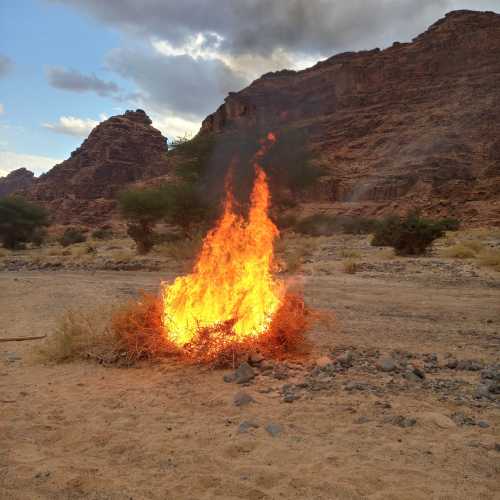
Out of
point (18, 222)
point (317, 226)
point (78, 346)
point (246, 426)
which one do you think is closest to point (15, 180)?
point (18, 222)

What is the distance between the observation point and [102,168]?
338 feet

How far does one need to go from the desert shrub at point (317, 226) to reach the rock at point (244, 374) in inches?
1376

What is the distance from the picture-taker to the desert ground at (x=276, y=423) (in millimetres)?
2830

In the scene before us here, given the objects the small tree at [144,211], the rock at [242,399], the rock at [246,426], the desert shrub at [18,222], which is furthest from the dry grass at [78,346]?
the desert shrub at [18,222]

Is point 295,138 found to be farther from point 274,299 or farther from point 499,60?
A: point 499,60

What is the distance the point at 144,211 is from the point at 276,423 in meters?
21.0

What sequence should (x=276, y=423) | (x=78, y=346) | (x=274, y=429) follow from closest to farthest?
(x=274, y=429)
(x=276, y=423)
(x=78, y=346)

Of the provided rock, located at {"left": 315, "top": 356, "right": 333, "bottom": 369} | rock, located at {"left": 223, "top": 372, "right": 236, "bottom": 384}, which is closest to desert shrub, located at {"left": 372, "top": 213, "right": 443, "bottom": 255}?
rock, located at {"left": 315, "top": 356, "right": 333, "bottom": 369}

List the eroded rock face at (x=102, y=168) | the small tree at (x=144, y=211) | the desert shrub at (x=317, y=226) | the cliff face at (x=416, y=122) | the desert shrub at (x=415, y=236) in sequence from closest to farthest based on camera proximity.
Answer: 1. the desert shrub at (x=415, y=236)
2. the small tree at (x=144, y=211)
3. the desert shrub at (x=317, y=226)
4. the cliff face at (x=416, y=122)
5. the eroded rock face at (x=102, y=168)

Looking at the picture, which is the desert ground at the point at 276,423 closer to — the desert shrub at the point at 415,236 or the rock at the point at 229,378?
the rock at the point at 229,378

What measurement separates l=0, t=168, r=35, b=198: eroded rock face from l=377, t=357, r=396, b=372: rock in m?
165

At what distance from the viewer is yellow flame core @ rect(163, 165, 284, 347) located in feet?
17.7

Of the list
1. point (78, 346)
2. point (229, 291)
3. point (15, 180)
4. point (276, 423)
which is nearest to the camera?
point (276, 423)

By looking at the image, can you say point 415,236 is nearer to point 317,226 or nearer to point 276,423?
point 276,423
